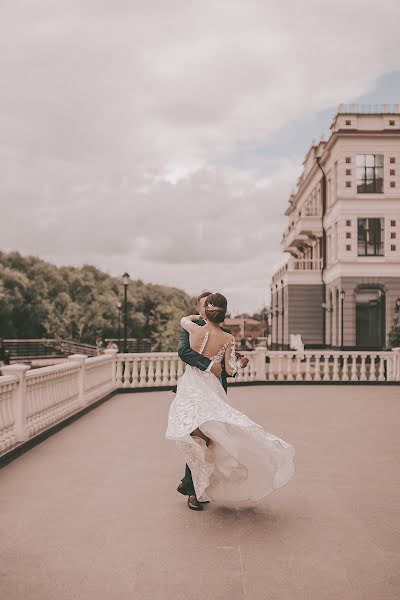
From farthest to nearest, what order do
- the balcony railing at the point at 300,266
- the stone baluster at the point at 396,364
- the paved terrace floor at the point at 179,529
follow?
the balcony railing at the point at 300,266
the stone baluster at the point at 396,364
the paved terrace floor at the point at 179,529

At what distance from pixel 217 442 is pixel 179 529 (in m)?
0.76

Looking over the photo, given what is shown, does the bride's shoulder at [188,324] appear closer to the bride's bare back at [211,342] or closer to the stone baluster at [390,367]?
the bride's bare back at [211,342]

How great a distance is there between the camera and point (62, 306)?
73375mm

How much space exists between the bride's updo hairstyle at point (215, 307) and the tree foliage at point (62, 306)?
159 ft

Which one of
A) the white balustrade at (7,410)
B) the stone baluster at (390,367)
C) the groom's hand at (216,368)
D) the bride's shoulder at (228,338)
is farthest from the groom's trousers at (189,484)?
the stone baluster at (390,367)

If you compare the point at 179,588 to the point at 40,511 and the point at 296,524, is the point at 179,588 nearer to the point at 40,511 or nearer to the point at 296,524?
the point at 296,524

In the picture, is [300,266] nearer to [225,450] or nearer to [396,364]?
[396,364]

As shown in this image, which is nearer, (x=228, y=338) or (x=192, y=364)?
(x=192, y=364)

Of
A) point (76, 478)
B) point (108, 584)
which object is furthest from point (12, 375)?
point (108, 584)

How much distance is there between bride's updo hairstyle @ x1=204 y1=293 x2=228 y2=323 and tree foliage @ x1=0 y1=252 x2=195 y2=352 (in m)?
48.6

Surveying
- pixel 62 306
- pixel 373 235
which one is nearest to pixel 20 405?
pixel 373 235

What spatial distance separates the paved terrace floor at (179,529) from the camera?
4055 millimetres

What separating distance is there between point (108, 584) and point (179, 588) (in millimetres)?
430

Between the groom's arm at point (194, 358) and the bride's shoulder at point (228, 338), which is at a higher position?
the bride's shoulder at point (228, 338)
